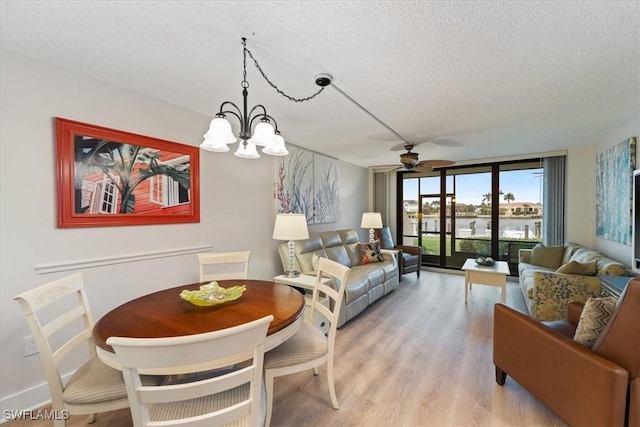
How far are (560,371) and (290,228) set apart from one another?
2342 millimetres

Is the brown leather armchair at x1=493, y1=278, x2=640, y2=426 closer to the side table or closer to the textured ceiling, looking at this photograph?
the textured ceiling

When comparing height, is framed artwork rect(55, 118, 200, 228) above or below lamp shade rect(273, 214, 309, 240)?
above

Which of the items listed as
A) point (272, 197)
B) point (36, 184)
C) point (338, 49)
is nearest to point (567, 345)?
point (338, 49)

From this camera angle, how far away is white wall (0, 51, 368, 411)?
180 centimetres

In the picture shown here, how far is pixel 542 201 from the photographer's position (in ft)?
15.9

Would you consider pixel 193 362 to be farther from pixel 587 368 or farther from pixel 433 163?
pixel 433 163

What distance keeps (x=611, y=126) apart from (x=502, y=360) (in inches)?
133

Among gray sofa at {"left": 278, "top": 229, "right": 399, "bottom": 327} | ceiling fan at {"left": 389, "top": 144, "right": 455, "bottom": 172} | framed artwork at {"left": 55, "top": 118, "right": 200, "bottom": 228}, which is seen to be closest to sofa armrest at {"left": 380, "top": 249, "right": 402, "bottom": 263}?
gray sofa at {"left": 278, "top": 229, "right": 399, "bottom": 327}

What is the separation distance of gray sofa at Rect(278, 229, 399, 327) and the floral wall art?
497 mm

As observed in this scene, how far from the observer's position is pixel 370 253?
4551 mm

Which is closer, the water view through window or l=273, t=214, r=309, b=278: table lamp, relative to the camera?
l=273, t=214, r=309, b=278: table lamp

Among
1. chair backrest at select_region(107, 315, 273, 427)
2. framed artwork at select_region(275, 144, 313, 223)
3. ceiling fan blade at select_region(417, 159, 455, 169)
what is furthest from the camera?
framed artwork at select_region(275, 144, 313, 223)

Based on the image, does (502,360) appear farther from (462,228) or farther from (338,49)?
(462,228)

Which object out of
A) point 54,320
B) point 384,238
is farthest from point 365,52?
point 384,238
